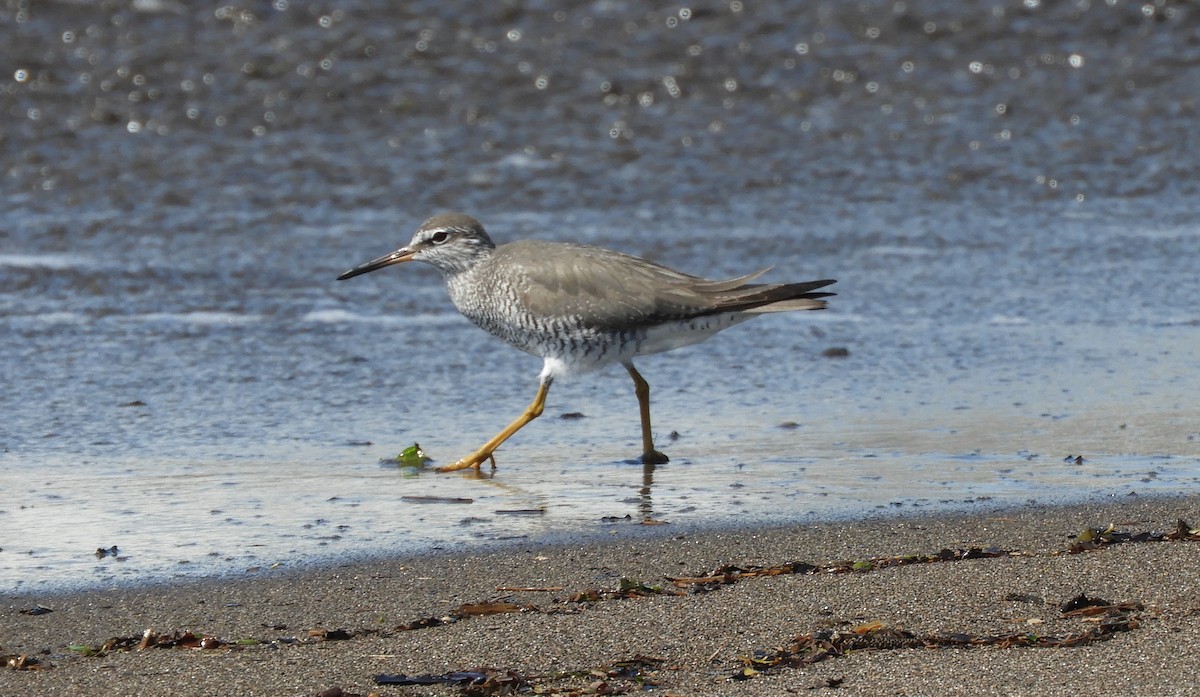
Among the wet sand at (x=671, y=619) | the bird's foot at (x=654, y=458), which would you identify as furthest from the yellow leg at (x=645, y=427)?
the wet sand at (x=671, y=619)

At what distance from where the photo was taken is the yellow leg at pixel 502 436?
5703 millimetres

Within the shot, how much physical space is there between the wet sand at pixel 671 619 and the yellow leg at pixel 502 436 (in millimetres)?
979

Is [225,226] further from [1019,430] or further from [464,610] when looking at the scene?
[464,610]

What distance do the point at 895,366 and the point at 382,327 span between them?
7.66 ft

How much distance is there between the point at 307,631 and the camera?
3.99 meters

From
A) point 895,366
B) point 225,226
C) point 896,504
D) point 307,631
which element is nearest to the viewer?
point 307,631

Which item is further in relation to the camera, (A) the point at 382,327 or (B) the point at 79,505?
(A) the point at 382,327

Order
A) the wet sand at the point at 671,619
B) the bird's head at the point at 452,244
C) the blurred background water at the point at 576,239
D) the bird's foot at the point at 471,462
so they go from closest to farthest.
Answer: the wet sand at the point at 671,619 → the blurred background water at the point at 576,239 → the bird's foot at the point at 471,462 → the bird's head at the point at 452,244

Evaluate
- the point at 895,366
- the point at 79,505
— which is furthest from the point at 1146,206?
the point at 79,505

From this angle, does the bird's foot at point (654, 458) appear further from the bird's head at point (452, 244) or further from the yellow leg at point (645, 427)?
the bird's head at point (452, 244)

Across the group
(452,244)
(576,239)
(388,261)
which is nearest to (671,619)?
(452,244)

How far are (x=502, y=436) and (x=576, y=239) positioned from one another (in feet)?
11.1

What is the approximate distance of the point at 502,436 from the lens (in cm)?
592

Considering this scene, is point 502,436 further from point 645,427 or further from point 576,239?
point 576,239
